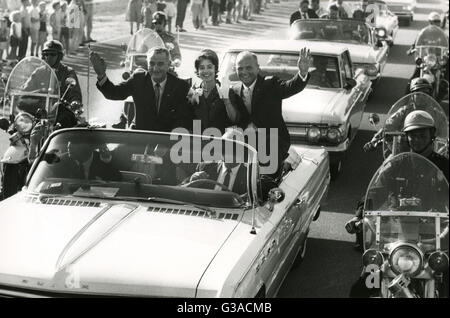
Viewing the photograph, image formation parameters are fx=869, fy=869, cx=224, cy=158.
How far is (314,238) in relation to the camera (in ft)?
28.0

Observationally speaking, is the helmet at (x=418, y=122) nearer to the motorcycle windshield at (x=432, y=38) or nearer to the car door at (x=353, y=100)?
the car door at (x=353, y=100)

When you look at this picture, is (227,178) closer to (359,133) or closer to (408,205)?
(408,205)

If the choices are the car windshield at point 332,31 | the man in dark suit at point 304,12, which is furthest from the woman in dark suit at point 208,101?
the man in dark suit at point 304,12

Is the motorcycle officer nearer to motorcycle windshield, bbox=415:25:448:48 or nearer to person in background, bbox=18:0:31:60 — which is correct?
motorcycle windshield, bbox=415:25:448:48

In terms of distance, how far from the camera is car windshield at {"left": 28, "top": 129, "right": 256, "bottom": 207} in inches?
238

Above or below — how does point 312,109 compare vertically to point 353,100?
above

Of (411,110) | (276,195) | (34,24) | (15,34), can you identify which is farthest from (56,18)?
(276,195)

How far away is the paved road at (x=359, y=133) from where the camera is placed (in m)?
7.36

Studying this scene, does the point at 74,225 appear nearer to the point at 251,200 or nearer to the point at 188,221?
the point at 188,221

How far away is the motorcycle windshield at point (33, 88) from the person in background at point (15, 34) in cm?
1082

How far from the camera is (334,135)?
10.5m

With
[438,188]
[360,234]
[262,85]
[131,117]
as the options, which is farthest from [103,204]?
[131,117]

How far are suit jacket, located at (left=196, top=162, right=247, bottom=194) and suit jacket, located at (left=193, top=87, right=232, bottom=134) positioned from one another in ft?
4.86

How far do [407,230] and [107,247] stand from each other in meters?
1.84
